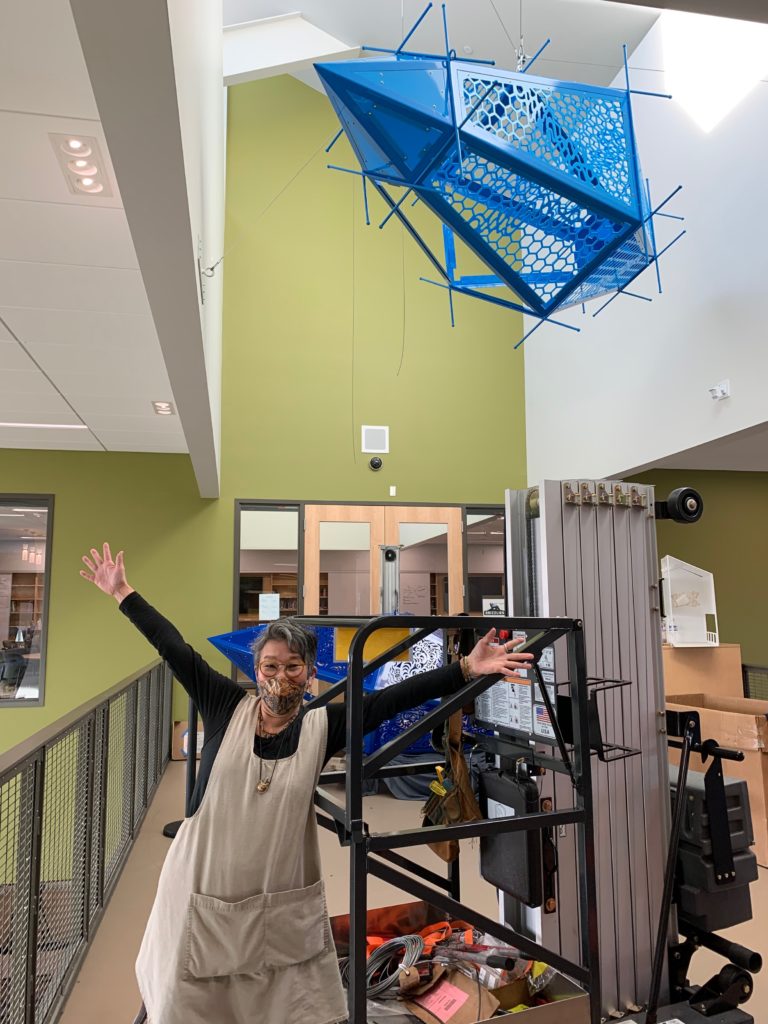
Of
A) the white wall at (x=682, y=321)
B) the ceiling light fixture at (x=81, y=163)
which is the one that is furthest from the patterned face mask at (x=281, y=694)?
the white wall at (x=682, y=321)

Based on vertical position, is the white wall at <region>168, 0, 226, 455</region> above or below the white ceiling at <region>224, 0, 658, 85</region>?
below

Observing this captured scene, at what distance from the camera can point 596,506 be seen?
2.90 metres

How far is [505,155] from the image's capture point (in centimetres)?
272

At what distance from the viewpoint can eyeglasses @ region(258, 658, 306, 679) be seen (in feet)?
6.59

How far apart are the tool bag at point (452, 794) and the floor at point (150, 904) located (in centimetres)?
144

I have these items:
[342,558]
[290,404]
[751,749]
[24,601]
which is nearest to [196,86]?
[751,749]

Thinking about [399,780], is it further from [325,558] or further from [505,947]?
[505,947]

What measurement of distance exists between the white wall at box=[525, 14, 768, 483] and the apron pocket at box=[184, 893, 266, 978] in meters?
4.02

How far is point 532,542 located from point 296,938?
66.0 inches

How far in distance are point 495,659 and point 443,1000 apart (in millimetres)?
1170

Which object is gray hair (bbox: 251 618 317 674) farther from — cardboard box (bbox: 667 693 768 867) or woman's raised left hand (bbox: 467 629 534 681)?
cardboard box (bbox: 667 693 768 867)

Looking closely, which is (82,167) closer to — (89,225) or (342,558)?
(89,225)

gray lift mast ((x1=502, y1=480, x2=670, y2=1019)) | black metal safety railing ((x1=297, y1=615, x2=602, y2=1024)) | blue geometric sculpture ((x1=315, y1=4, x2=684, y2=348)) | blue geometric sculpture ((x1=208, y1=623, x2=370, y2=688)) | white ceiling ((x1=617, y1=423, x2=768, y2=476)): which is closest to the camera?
black metal safety railing ((x1=297, y1=615, x2=602, y2=1024))

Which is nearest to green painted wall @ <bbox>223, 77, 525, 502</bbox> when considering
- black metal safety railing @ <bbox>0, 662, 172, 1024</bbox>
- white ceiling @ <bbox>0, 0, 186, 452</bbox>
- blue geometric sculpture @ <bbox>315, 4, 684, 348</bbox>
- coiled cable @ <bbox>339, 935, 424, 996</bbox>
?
white ceiling @ <bbox>0, 0, 186, 452</bbox>
